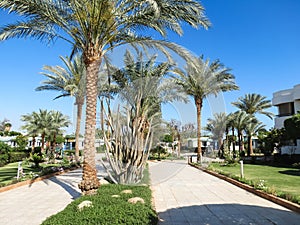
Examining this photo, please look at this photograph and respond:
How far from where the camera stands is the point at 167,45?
9.77 m

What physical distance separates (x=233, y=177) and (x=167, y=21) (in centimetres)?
757

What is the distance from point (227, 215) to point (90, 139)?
176 inches

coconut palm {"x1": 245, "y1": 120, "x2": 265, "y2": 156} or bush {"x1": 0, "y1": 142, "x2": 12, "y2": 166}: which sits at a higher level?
coconut palm {"x1": 245, "y1": 120, "x2": 265, "y2": 156}

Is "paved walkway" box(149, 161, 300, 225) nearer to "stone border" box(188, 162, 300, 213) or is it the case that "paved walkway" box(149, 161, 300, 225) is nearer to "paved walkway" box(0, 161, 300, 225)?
"paved walkway" box(0, 161, 300, 225)

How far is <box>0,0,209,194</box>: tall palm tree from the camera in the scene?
8.23m

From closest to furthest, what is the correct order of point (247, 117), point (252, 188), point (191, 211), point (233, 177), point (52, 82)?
1. point (191, 211)
2. point (252, 188)
3. point (233, 177)
4. point (52, 82)
5. point (247, 117)

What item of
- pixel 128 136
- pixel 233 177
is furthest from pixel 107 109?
pixel 233 177

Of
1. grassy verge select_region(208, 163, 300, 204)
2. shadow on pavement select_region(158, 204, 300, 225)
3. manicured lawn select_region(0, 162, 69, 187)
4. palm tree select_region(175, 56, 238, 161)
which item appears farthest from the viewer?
palm tree select_region(175, 56, 238, 161)

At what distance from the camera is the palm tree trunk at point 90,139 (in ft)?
26.6

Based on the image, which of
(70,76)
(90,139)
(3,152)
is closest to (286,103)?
(70,76)

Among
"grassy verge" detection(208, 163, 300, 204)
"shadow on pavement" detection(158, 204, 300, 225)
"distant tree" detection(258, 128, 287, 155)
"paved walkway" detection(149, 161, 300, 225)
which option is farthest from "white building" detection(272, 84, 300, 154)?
"shadow on pavement" detection(158, 204, 300, 225)

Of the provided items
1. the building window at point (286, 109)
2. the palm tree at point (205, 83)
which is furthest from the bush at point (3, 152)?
the building window at point (286, 109)

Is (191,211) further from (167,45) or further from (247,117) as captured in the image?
(247,117)

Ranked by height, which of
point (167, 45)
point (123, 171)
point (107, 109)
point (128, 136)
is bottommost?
point (123, 171)
